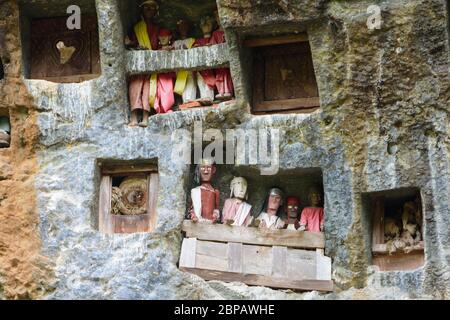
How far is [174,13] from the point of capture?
13578 mm

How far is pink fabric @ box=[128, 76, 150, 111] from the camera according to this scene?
43.1 ft

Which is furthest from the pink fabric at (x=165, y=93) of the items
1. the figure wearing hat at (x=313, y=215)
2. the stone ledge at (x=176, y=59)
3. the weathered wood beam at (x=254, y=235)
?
the figure wearing hat at (x=313, y=215)

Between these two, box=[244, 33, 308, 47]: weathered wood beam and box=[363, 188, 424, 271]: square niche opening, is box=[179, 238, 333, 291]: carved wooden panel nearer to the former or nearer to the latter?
box=[363, 188, 424, 271]: square niche opening

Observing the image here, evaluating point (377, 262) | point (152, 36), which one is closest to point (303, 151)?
point (377, 262)

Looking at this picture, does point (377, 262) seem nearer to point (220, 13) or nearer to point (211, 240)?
point (211, 240)

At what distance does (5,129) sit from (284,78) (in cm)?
313

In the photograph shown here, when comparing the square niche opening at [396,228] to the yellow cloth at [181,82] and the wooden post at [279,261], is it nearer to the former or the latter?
the wooden post at [279,261]

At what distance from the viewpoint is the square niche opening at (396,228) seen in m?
12.3

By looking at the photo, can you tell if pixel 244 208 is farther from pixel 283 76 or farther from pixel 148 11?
pixel 148 11

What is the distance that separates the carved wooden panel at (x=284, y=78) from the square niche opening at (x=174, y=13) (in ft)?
2.36

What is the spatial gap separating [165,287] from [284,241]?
Result: 1.31 meters

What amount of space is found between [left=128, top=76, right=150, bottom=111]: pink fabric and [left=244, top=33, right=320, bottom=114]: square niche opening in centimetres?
117

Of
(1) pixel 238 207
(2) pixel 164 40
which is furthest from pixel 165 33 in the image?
(1) pixel 238 207

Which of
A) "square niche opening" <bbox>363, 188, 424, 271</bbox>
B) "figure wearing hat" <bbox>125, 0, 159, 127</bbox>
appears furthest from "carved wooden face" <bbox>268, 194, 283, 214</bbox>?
"figure wearing hat" <bbox>125, 0, 159, 127</bbox>
